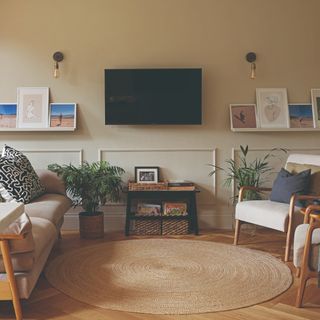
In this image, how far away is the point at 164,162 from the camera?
A: 4.90m

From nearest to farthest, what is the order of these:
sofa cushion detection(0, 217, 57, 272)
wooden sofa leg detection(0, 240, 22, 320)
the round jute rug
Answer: wooden sofa leg detection(0, 240, 22, 320), sofa cushion detection(0, 217, 57, 272), the round jute rug

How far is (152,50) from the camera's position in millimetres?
4809

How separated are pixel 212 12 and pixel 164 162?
1.67m

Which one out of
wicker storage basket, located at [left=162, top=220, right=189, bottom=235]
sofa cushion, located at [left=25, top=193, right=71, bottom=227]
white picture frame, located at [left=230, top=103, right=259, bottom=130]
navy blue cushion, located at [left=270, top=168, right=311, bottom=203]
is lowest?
wicker storage basket, located at [left=162, top=220, right=189, bottom=235]

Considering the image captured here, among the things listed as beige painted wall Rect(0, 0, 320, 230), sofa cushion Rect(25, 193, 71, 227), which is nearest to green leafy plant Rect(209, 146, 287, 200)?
beige painted wall Rect(0, 0, 320, 230)

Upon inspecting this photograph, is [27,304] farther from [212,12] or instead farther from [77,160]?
[212,12]

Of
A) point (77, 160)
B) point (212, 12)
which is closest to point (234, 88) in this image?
point (212, 12)

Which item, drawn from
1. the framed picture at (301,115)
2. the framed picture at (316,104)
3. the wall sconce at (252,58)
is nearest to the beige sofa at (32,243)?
the wall sconce at (252,58)

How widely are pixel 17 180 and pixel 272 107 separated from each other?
107 inches

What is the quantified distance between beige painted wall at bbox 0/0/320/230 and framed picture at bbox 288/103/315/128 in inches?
3.1

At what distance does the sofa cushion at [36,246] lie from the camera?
254 cm

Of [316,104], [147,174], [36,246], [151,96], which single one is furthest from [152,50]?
[36,246]

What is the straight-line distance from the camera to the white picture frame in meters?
4.81

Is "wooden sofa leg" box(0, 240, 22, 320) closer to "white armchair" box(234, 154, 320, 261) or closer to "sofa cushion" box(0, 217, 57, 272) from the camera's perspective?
"sofa cushion" box(0, 217, 57, 272)
